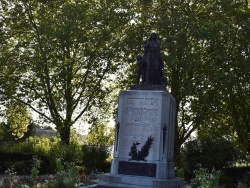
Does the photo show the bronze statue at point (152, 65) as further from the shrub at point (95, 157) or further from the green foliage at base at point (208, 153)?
the shrub at point (95, 157)

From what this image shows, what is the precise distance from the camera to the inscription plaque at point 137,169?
542 inches

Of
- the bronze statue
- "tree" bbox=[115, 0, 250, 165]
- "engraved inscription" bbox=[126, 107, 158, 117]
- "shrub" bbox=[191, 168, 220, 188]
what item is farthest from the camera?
"tree" bbox=[115, 0, 250, 165]

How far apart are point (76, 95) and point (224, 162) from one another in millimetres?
10413

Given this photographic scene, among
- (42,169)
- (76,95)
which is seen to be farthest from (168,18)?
(42,169)

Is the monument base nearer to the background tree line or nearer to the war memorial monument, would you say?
Answer: the war memorial monument

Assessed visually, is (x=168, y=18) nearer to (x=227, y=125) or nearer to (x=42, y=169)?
(x=227, y=125)

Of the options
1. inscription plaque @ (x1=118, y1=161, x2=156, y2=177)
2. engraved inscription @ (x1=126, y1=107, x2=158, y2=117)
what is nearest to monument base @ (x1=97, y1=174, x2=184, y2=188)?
inscription plaque @ (x1=118, y1=161, x2=156, y2=177)

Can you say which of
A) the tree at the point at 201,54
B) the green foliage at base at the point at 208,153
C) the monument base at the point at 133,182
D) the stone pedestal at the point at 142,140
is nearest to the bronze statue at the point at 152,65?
the stone pedestal at the point at 142,140

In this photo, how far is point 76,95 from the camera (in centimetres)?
2789

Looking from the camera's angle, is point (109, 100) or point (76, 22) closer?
point (76, 22)

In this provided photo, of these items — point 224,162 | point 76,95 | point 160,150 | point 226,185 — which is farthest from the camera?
point 76,95

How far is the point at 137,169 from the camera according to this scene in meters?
14.0

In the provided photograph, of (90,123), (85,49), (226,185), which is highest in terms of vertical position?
(85,49)

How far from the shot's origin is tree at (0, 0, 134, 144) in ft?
82.7
